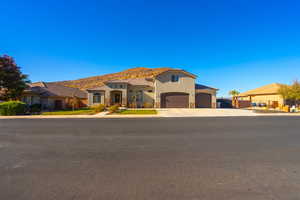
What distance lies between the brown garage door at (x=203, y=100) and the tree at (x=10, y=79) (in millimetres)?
28485

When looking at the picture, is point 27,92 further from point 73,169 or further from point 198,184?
point 198,184

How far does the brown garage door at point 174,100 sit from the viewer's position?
24.1m

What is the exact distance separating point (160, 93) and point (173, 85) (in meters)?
2.71

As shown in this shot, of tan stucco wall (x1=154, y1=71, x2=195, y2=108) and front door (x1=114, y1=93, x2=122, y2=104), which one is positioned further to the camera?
front door (x1=114, y1=93, x2=122, y2=104)

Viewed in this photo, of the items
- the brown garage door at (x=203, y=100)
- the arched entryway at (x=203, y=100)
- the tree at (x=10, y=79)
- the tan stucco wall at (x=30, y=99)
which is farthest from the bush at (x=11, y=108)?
the brown garage door at (x=203, y=100)

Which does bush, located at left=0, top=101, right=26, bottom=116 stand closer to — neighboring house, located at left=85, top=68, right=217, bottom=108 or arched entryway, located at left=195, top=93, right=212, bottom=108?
neighboring house, located at left=85, top=68, right=217, bottom=108

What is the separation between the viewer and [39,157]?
161 inches

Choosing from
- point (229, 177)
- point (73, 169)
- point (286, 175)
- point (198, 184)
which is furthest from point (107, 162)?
point (286, 175)

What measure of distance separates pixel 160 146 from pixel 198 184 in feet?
7.90

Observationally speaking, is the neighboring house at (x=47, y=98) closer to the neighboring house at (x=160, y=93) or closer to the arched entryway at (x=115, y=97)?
the neighboring house at (x=160, y=93)

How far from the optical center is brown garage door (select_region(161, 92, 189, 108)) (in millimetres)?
24094

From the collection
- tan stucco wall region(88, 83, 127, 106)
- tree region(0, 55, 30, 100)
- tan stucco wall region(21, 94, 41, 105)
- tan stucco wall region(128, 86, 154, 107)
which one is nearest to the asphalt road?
tan stucco wall region(88, 83, 127, 106)

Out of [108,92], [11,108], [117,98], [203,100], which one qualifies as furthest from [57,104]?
[203,100]

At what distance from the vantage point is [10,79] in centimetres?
1958
